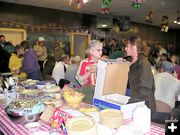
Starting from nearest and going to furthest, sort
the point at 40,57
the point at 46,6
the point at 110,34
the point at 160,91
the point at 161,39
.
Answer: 1. the point at 160,91
2. the point at 40,57
3. the point at 46,6
4. the point at 110,34
5. the point at 161,39

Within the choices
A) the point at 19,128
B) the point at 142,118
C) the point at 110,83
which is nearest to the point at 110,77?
the point at 110,83

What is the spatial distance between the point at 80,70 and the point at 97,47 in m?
0.36

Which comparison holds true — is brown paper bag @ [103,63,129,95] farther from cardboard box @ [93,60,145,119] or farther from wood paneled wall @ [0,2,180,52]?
wood paneled wall @ [0,2,180,52]

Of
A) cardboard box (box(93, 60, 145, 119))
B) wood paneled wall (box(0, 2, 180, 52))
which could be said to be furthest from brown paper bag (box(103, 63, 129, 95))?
wood paneled wall (box(0, 2, 180, 52))

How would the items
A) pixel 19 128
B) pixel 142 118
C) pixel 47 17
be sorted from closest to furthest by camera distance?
pixel 142 118 < pixel 19 128 < pixel 47 17

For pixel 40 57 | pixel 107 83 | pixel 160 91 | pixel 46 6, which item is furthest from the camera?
pixel 46 6

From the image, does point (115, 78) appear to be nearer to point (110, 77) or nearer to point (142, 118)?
point (110, 77)

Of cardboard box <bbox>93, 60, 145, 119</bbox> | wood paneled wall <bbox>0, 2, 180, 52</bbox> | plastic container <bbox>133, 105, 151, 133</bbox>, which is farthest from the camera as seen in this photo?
wood paneled wall <bbox>0, 2, 180, 52</bbox>

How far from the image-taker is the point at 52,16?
359 inches

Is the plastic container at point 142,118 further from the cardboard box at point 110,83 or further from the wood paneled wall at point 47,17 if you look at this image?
the wood paneled wall at point 47,17

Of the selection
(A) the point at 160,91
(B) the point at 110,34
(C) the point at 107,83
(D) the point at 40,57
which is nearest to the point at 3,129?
(C) the point at 107,83

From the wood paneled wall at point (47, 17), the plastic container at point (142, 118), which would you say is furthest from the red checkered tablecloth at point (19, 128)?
the wood paneled wall at point (47, 17)

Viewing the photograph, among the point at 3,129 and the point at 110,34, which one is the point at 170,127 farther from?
the point at 110,34

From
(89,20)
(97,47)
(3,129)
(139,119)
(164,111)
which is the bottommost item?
(164,111)
